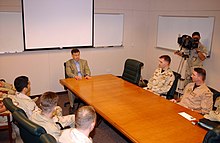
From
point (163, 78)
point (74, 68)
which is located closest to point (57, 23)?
point (74, 68)

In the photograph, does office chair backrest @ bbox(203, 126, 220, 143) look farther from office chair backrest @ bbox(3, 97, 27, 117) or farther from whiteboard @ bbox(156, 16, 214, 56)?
whiteboard @ bbox(156, 16, 214, 56)

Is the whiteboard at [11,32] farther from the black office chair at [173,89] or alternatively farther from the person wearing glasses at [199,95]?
the person wearing glasses at [199,95]

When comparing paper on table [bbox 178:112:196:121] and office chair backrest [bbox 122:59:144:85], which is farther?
office chair backrest [bbox 122:59:144:85]

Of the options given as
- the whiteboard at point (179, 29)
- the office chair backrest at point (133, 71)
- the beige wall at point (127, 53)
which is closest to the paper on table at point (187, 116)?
the office chair backrest at point (133, 71)

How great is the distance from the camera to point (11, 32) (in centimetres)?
459

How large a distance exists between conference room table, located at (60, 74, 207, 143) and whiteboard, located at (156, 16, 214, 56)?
86.4 inches

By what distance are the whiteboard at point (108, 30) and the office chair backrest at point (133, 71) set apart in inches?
62.7

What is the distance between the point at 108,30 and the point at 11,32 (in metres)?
2.23

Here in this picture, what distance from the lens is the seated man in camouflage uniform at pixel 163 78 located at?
12.0 feet

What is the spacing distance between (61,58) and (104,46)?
114 centimetres

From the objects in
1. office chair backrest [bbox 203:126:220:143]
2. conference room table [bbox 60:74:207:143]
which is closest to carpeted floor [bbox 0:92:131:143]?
conference room table [bbox 60:74:207:143]

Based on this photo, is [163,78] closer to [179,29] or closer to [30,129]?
[179,29]

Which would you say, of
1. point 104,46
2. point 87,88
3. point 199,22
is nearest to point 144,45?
point 104,46

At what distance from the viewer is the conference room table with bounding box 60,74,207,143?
2.06m
